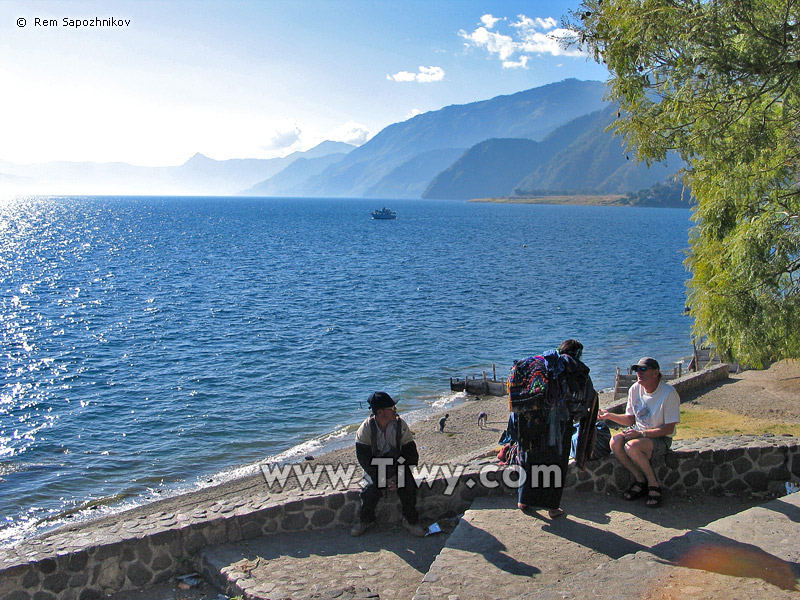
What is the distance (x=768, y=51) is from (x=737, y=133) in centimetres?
240

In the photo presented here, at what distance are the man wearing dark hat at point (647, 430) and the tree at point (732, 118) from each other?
12.8 feet

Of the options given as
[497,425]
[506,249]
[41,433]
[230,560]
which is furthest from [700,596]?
[506,249]

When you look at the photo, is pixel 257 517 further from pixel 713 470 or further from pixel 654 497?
pixel 713 470

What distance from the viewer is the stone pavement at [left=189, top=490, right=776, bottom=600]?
19.7 feet

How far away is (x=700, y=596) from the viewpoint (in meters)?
5.15

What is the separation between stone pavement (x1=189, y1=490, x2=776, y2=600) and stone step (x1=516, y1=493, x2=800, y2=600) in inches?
19.0

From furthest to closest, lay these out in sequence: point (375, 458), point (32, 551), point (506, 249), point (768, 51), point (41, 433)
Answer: point (506, 249) < point (41, 433) < point (768, 51) < point (375, 458) < point (32, 551)

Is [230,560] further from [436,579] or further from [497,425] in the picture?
[497,425]

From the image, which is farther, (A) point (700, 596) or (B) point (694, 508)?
(B) point (694, 508)

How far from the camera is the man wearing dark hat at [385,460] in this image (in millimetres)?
7219

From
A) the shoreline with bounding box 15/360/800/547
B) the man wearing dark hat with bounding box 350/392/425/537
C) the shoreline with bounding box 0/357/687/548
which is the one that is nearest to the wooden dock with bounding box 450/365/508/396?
the shoreline with bounding box 0/357/687/548

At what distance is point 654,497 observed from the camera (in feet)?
24.5

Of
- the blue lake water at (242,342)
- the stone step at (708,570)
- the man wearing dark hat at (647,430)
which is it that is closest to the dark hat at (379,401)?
the stone step at (708,570)

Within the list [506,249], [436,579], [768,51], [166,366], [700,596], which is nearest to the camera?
[700,596]
